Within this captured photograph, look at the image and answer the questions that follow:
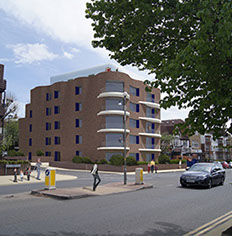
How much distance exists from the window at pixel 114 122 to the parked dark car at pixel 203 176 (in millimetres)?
26626

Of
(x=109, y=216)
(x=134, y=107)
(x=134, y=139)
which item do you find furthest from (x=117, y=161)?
(x=109, y=216)

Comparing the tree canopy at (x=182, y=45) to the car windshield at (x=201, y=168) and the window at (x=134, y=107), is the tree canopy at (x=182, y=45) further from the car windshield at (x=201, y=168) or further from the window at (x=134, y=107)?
the window at (x=134, y=107)

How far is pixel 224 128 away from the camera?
6273 millimetres

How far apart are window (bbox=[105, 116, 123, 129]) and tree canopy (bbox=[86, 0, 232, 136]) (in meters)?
36.5

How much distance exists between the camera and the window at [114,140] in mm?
43719

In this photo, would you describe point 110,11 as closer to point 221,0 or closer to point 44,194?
point 221,0

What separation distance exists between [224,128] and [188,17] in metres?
2.79

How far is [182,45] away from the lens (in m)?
6.67

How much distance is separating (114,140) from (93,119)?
5.30m

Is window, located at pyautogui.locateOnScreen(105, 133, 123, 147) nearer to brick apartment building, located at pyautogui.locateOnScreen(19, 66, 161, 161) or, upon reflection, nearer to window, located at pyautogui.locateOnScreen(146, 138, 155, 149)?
brick apartment building, located at pyautogui.locateOnScreen(19, 66, 161, 161)

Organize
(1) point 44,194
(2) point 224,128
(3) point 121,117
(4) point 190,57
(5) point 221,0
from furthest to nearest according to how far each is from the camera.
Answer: (3) point 121,117 < (1) point 44,194 < (2) point 224,128 < (5) point 221,0 < (4) point 190,57

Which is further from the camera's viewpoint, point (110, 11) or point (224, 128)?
point (110, 11)

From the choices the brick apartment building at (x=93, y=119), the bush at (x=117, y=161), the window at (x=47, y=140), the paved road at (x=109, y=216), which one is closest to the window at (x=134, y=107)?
the brick apartment building at (x=93, y=119)

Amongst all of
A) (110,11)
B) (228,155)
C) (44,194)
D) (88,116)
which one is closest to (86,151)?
(88,116)
